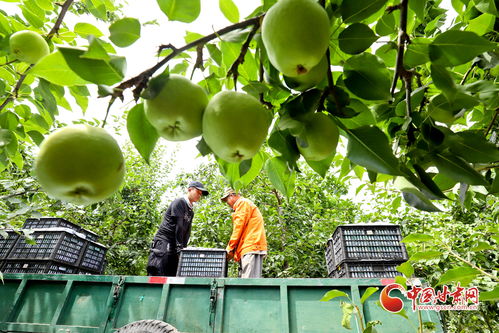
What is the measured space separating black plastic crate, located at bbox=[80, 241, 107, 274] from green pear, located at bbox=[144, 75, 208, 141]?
5298 mm

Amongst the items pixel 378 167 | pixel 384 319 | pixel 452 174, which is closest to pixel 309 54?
pixel 378 167

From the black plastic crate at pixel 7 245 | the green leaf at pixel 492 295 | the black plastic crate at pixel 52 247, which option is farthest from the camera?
the black plastic crate at pixel 7 245

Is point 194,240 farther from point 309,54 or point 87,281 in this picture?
point 309,54

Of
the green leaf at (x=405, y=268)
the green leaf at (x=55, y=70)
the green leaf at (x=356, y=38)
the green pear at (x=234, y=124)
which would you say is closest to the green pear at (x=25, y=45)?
the green leaf at (x=55, y=70)

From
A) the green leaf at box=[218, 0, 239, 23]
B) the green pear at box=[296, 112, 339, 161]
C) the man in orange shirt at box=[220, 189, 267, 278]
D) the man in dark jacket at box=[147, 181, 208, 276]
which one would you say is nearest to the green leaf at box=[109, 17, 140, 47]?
the green leaf at box=[218, 0, 239, 23]

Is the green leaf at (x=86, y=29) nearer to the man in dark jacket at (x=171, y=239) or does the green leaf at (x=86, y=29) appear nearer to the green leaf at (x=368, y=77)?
the green leaf at (x=368, y=77)

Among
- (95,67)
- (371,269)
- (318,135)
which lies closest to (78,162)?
(95,67)

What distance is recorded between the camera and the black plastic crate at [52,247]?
466cm

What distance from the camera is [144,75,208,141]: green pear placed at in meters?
0.77

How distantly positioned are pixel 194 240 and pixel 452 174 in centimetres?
817

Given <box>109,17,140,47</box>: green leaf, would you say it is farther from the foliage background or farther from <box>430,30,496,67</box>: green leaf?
<box>430,30,496,67</box>: green leaf

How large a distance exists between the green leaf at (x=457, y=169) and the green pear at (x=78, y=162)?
0.91m

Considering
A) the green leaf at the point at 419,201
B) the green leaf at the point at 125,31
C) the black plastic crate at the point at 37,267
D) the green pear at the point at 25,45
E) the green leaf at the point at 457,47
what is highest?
the black plastic crate at the point at 37,267

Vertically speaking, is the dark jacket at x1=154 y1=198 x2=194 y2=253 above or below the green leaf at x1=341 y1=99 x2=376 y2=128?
→ above
